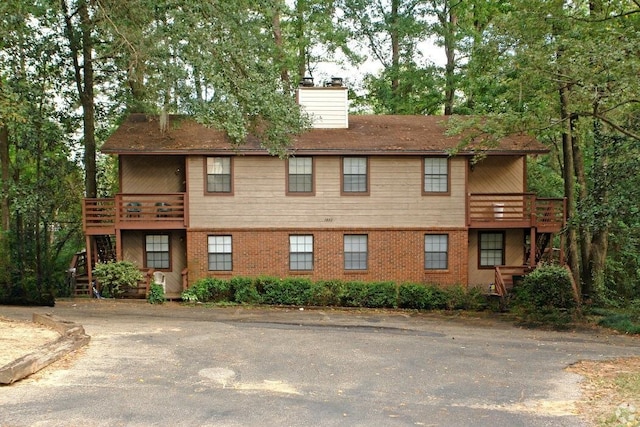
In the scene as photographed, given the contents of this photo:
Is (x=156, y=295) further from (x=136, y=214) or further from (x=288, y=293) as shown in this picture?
(x=288, y=293)

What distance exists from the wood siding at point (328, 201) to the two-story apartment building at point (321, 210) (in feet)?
0.12

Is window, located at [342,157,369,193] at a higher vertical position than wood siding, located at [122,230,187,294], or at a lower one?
higher

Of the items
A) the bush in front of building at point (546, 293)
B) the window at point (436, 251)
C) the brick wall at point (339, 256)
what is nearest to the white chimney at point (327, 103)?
the brick wall at point (339, 256)

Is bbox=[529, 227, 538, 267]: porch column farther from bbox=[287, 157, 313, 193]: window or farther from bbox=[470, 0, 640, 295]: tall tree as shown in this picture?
bbox=[287, 157, 313, 193]: window

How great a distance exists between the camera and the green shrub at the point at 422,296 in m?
21.3

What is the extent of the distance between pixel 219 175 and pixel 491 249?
10.3 metres

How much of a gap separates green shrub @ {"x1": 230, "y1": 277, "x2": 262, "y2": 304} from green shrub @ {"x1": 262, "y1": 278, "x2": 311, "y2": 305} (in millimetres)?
304

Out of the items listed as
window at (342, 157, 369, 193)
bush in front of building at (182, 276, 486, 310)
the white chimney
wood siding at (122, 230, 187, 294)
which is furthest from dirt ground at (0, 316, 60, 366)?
the white chimney

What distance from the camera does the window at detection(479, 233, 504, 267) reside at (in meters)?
23.4

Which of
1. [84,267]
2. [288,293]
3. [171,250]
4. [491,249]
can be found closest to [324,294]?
[288,293]

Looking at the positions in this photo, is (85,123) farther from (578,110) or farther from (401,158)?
(578,110)

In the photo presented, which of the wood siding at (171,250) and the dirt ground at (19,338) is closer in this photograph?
the dirt ground at (19,338)

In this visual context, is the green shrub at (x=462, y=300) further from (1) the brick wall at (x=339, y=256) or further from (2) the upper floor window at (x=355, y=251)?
(2) the upper floor window at (x=355, y=251)

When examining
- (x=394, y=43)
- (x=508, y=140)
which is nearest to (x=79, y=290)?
(x=508, y=140)
